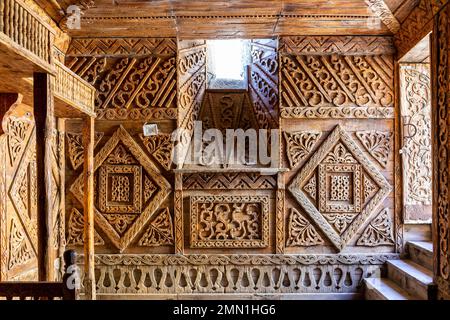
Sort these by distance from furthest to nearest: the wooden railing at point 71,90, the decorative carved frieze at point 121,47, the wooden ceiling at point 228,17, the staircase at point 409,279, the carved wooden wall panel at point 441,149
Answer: the decorative carved frieze at point 121,47 → the wooden ceiling at point 228,17 → the staircase at point 409,279 → the carved wooden wall panel at point 441,149 → the wooden railing at point 71,90

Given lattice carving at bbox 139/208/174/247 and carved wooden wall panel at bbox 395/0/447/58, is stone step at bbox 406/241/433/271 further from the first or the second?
lattice carving at bbox 139/208/174/247

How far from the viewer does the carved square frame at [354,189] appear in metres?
4.42

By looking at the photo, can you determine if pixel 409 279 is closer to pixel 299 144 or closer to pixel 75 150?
pixel 299 144

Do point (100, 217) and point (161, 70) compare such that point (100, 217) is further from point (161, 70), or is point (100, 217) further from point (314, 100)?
point (314, 100)

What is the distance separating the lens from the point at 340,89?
14.7 ft

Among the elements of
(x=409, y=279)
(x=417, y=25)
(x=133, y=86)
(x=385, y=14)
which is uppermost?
(x=385, y=14)

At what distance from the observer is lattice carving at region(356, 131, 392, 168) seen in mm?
4445

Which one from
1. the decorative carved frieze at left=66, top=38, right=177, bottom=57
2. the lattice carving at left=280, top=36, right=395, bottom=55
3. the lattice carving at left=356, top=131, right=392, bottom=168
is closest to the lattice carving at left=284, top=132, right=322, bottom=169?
the lattice carving at left=356, top=131, right=392, bottom=168

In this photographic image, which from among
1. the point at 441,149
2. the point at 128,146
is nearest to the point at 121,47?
the point at 128,146

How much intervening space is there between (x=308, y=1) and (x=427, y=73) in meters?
1.84

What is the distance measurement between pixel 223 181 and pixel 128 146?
4.12ft

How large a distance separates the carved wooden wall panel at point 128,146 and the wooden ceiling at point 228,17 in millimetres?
274

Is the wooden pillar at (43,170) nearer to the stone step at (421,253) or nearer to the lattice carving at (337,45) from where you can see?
the lattice carving at (337,45)

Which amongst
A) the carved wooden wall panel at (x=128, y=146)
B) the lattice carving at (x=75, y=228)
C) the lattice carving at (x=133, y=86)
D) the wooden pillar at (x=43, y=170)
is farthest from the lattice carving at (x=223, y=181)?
the wooden pillar at (x=43, y=170)
